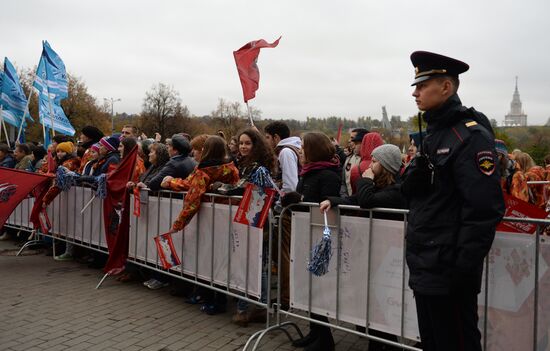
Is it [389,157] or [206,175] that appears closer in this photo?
[389,157]

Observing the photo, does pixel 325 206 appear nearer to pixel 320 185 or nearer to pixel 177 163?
pixel 320 185

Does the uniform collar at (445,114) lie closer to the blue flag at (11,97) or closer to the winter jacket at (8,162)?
the winter jacket at (8,162)

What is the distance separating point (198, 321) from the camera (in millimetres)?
5398

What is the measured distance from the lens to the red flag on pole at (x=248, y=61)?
280 inches

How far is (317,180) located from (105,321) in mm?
2840

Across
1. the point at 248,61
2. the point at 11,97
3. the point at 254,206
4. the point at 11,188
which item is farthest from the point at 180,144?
the point at 11,97

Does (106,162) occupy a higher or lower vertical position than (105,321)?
higher

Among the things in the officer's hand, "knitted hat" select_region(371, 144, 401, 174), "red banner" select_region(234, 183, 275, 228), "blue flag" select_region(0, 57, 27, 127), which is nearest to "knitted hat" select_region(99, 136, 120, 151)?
"red banner" select_region(234, 183, 275, 228)

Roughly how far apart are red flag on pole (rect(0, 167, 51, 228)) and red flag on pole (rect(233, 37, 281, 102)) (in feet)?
12.3

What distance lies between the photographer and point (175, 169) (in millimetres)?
6285

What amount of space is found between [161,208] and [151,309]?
1253 millimetres

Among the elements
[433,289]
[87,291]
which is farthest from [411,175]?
[87,291]

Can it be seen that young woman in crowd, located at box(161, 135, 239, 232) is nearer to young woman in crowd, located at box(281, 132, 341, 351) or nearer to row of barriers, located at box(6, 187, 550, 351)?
row of barriers, located at box(6, 187, 550, 351)

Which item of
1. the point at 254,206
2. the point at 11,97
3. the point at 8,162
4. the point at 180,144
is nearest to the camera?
the point at 254,206
